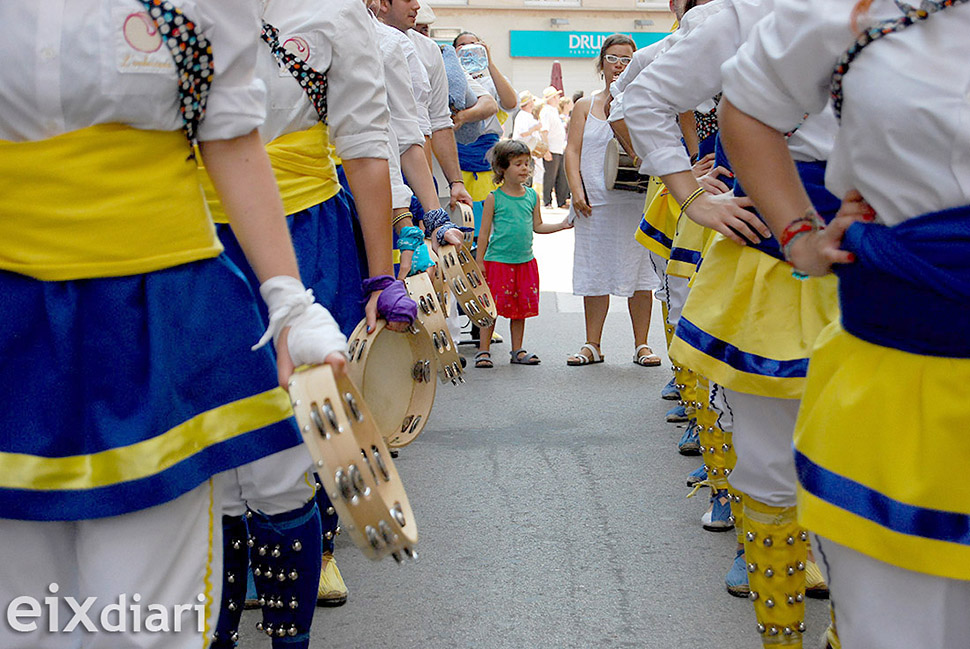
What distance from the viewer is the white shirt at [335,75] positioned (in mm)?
2750

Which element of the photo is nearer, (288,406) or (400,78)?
(288,406)

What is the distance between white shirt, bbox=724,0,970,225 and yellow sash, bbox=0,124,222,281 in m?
0.98

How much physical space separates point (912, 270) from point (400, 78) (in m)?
2.72

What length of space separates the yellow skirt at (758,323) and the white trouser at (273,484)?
99 centimetres

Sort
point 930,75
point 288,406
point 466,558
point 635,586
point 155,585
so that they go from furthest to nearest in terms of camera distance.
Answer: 1. point 466,558
2. point 635,586
3. point 288,406
4. point 155,585
5. point 930,75

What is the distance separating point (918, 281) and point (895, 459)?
0.86 ft

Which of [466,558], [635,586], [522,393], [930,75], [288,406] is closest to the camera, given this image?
[930,75]

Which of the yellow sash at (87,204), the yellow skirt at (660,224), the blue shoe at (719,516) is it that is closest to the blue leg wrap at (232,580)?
the yellow sash at (87,204)

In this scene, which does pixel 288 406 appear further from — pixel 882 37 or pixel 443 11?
pixel 443 11

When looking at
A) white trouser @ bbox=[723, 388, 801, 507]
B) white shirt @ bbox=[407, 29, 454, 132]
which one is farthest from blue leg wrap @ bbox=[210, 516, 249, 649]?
white shirt @ bbox=[407, 29, 454, 132]

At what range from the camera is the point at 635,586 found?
11.9 ft

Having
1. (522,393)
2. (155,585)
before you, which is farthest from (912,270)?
(522,393)

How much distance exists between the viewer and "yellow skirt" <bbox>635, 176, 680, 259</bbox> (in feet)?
16.1

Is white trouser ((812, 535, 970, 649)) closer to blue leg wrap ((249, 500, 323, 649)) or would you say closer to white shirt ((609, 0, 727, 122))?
blue leg wrap ((249, 500, 323, 649))
